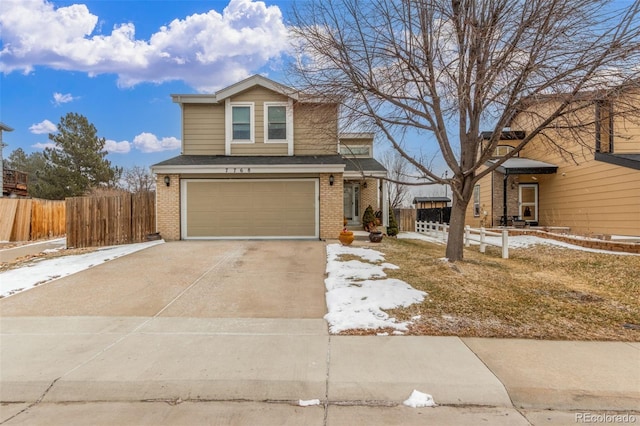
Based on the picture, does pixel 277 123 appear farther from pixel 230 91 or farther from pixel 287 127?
pixel 230 91

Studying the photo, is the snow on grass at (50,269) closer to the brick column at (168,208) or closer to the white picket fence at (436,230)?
the brick column at (168,208)

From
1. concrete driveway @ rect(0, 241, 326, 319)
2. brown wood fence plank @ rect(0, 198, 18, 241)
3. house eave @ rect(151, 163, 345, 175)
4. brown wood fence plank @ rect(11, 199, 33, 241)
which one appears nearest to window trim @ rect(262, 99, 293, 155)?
house eave @ rect(151, 163, 345, 175)

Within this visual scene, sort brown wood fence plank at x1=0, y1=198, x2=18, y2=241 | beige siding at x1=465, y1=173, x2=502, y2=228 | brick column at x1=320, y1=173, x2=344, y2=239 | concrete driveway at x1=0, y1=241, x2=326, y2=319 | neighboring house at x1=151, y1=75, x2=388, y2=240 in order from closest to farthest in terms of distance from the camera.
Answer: concrete driveway at x1=0, y1=241, x2=326, y2=319, neighboring house at x1=151, y1=75, x2=388, y2=240, brick column at x1=320, y1=173, x2=344, y2=239, brown wood fence plank at x1=0, y1=198, x2=18, y2=241, beige siding at x1=465, y1=173, x2=502, y2=228

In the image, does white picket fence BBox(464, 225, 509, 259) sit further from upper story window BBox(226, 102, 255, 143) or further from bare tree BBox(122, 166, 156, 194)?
bare tree BBox(122, 166, 156, 194)

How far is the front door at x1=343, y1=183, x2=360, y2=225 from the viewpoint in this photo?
56.8ft

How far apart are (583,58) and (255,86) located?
10431mm

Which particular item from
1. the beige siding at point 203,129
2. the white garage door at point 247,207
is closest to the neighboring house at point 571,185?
the white garage door at point 247,207

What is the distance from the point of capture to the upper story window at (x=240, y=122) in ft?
44.0

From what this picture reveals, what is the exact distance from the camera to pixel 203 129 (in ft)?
44.7

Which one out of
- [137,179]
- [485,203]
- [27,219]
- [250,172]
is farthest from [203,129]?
[137,179]

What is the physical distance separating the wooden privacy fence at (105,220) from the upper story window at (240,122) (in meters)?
4.11

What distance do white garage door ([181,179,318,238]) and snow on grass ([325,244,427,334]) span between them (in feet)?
14.4

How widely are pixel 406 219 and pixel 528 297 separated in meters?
15.0

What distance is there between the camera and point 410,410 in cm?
288
